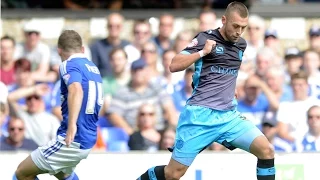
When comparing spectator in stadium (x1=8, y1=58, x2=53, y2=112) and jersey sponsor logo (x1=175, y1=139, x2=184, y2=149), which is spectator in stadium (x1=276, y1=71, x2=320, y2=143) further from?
jersey sponsor logo (x1=175, y1=139, x2=184, y2=149)

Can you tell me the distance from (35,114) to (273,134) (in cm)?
319

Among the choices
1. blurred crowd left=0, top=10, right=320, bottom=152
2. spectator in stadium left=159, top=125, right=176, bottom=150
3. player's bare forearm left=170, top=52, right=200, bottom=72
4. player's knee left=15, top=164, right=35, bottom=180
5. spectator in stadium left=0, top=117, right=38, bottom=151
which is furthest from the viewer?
blurred crowd left=0, top=10, right=320, bottom=152

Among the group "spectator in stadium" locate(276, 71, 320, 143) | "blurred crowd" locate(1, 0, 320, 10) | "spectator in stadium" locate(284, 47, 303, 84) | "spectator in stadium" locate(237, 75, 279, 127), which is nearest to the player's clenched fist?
"spectator in stadium" locate(276, 71, 320, 143)

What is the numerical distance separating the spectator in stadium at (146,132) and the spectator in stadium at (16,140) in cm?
133

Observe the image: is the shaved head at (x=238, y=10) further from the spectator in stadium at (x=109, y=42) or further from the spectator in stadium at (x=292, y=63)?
the spectator in stadium at (x=109, y=42)

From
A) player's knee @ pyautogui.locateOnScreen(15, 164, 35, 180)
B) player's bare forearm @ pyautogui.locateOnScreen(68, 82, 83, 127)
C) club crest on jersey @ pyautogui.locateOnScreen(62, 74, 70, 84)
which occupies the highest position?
club crest on jersey @ pyautogui.locateOnScreen(62, 74, 70, 84)

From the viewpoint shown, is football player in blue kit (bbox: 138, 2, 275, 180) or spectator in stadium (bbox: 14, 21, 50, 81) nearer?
football player in blue kit (bbox: 138, 2, 275, 180)

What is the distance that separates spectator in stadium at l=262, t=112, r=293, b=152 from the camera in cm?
1132

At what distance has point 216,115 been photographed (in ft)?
27.2

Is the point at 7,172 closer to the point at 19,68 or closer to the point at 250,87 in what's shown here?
the point at 19,68

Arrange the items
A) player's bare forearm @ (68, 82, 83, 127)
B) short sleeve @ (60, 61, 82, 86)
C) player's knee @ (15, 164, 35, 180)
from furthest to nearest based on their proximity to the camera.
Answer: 1. player's knee @ (15, 164, 35, 180)
2. short sleeve @ (60, 61, 82, 86)
3. player's bare forearm @ (68, 82, 83, 127)

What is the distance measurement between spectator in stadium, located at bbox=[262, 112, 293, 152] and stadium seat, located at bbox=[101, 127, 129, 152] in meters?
1.82

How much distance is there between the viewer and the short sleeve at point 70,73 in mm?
8203

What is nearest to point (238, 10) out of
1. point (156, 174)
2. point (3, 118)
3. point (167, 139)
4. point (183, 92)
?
point (156, 174)
